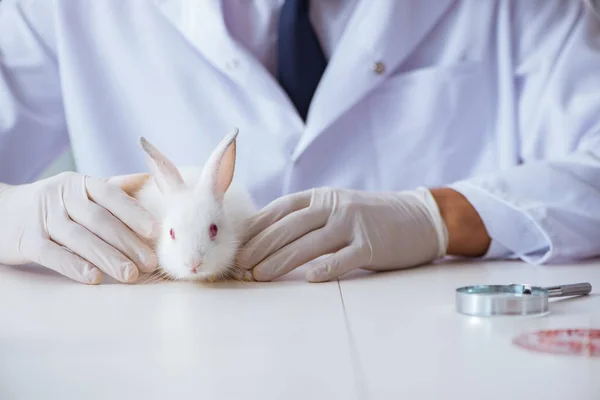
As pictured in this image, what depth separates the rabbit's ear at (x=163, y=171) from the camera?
1059mm

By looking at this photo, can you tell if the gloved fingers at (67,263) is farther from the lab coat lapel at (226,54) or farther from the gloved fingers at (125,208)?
the lab coat lapel at (226,54)

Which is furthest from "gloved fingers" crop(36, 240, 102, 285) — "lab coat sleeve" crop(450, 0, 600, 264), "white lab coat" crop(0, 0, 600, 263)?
"lab coat sleeve" crop(450, 0, 600, 264)

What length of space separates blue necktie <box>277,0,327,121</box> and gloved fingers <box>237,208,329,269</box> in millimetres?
558

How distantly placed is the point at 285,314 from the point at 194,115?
90 cm

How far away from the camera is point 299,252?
1.16m

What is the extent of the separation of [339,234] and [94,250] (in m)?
0.39

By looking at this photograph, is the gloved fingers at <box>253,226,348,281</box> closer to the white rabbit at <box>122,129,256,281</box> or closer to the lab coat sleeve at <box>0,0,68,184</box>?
the white rabbit at <box>122,129,256,281</box>

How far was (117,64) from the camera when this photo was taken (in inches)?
69.5

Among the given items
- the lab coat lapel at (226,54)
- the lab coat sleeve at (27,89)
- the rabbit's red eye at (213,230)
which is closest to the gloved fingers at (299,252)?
the rabbit's red eye at (213,230)

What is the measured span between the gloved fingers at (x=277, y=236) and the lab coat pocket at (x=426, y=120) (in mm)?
534

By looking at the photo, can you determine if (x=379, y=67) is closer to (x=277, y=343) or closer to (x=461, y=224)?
(x=461, y=224)

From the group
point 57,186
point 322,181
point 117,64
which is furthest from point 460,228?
point 117,64

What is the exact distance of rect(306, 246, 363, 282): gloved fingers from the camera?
3.72ft

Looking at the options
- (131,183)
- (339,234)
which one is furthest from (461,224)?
(131,183)
